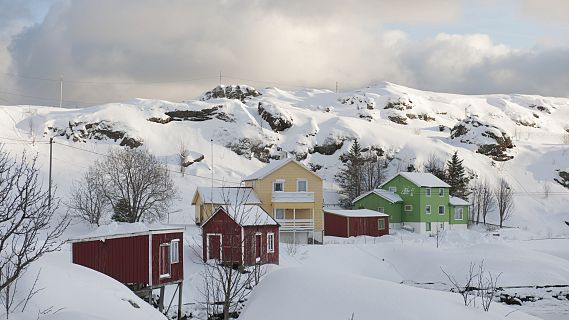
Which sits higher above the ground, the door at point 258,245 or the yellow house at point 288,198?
the yellow house at point 288,198

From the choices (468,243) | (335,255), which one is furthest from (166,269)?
(468,243)

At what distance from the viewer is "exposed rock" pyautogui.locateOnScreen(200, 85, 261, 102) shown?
133 m

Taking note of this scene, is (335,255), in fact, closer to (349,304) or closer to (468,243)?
(468,243)

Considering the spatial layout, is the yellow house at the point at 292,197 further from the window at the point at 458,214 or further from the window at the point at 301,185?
the window at the point at 458,214

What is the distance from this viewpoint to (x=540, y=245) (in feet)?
169

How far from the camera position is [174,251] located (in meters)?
30.8

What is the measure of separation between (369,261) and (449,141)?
6827cm

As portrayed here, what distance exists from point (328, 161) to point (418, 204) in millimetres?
30493

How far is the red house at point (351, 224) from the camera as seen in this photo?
2272 inches

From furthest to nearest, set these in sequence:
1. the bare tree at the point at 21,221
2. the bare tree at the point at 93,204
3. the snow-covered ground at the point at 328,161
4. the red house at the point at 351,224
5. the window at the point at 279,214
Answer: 1. the red house at the point at 351,224
2. the window at the point at 279,214
3. the bare tree at the point at 93,204
4. the snow-covered ground at the point at 328,161
5. the bare tree at the point at 21,221

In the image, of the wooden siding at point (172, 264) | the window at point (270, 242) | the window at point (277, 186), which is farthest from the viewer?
the window at point (277, 186)

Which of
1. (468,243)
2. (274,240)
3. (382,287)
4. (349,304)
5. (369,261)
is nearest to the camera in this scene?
(349,304)

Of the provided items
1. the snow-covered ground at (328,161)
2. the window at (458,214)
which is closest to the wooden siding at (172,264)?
the snow-covered ground at (328,161)

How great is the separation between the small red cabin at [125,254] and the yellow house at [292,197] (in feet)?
75.2
